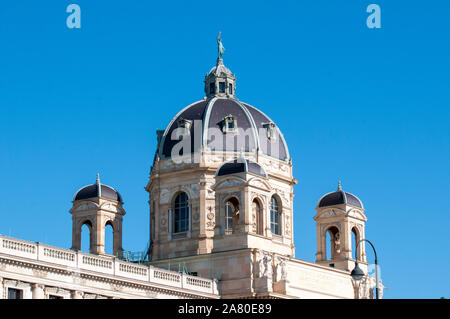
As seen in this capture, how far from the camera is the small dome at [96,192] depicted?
96.2m

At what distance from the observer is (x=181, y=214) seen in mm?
97875

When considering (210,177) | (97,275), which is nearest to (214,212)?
(210,177)

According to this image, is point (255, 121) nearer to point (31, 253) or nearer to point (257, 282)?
point (257, 282)

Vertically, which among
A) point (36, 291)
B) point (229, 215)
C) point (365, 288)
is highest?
point (229, 215)

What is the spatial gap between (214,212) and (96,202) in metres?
11.0

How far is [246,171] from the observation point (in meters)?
86.8

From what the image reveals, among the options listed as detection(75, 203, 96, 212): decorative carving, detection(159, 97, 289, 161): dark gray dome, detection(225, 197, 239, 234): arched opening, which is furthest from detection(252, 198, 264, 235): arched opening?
detection(75, 203, 96, 212): decorative carving

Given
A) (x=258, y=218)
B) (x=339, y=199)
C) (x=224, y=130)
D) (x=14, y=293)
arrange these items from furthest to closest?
(x=339, y=199)
(x=224, y=130)
(x=258, y=218)
(x=14, y=293)

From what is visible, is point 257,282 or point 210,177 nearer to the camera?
point 257,282

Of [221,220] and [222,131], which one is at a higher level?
[222,131]

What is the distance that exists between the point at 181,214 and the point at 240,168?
12.6 metres

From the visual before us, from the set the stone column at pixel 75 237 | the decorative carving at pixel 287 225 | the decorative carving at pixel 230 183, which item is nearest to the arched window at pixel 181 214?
the stone column at pixel 75 237

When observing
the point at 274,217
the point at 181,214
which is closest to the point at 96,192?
the point at 181,214

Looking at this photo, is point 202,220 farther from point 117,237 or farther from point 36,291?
point 36,291
